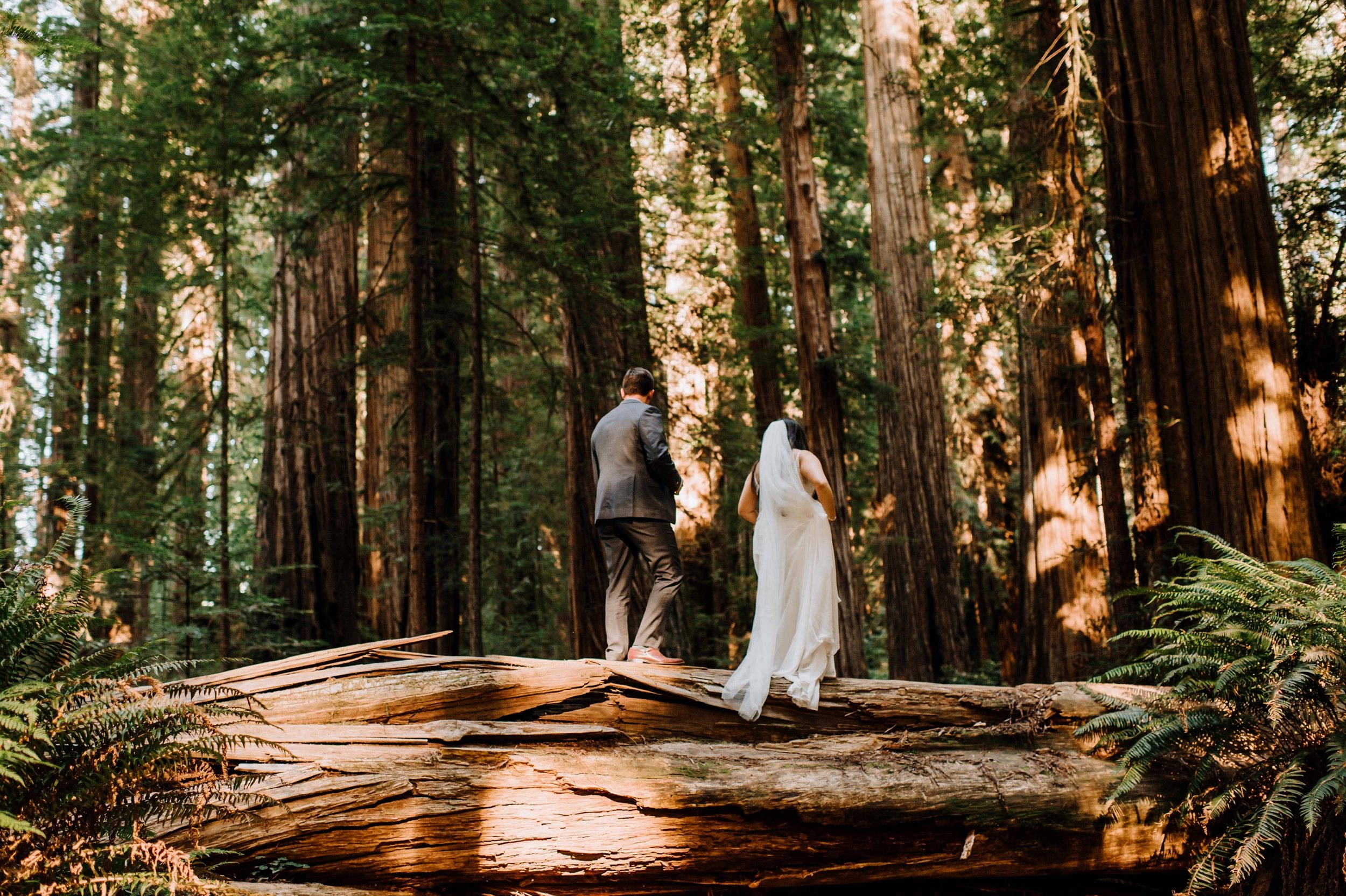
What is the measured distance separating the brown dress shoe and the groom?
0.01 m

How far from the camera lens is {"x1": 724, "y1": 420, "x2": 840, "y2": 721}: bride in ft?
21.2

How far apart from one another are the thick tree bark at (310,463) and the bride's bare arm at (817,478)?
6.51m

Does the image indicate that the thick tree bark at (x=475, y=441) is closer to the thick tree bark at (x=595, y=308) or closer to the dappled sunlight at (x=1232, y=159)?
the thick tree bark at (x=595, y=308)

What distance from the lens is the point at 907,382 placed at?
13.2m

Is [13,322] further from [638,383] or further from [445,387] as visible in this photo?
[638,383]

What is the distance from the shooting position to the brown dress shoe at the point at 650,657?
6738 mm

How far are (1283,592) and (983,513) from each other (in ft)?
43.0

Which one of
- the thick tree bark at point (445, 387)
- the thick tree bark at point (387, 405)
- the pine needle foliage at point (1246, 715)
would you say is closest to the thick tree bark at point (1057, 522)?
the pine needle foliage at point (1246, 715)

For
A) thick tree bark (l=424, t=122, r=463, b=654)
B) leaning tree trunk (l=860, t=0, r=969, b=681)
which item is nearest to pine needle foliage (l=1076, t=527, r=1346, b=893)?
leaning tree trunk (l=860, t=0, r=969, b=681)

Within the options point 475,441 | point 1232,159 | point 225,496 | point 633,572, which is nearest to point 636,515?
point 633,572

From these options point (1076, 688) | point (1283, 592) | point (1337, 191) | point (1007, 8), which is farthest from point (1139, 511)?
point (1007, 8)

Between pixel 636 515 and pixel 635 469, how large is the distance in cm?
36

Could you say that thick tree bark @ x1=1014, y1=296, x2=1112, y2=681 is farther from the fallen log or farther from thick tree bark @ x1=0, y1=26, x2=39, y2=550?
thick tree bark @ x1=0, y1=26, x2=39, y2=550

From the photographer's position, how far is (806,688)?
6383mm
